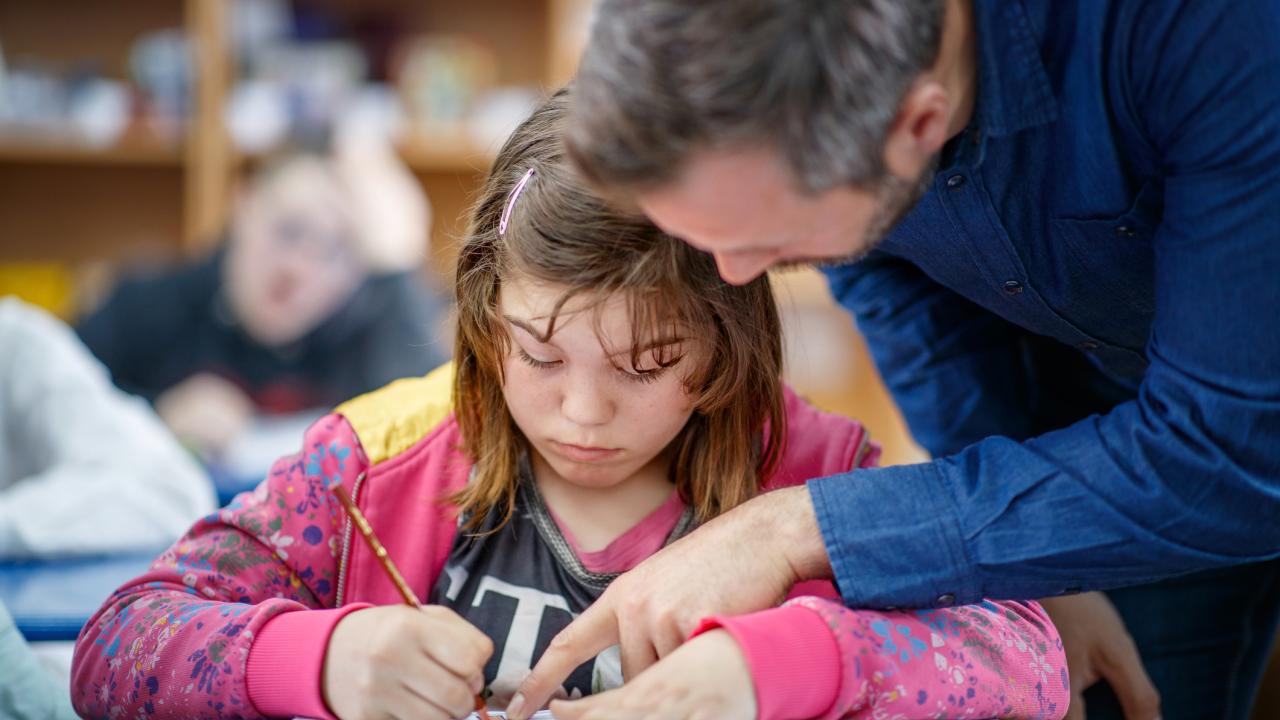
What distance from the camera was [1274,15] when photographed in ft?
2.49

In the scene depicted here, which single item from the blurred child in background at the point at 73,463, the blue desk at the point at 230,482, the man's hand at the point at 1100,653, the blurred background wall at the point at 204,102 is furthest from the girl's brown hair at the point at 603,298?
the blurred background wall at the point at 204,102

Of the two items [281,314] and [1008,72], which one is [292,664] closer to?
[1008,72]

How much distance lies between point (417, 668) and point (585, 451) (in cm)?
23

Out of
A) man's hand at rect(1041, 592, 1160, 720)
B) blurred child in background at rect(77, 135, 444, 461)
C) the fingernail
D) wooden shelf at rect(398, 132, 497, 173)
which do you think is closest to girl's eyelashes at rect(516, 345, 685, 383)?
the fingernail

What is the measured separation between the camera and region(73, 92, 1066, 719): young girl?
84 centimetres

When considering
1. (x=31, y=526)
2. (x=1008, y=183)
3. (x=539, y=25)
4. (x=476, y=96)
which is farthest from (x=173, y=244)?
(x=1008, y=183)

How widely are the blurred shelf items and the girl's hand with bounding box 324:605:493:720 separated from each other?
9.34ft

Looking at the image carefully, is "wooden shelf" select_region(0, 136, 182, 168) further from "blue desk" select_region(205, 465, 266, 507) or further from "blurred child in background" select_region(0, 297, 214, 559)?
"blurred child in background" select_region(0, 297, 214, 559)

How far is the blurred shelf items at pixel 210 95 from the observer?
3707 millimetres

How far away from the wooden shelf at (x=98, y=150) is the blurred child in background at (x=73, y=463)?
210cm

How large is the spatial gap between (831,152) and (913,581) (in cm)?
30

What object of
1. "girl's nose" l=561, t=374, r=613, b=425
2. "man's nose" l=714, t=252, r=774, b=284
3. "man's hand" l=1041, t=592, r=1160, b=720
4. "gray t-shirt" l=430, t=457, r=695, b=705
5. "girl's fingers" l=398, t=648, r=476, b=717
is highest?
"man's nose" l=714, t=252, r=774, b=284

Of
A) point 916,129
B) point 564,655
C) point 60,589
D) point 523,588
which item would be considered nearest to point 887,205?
point 916,129

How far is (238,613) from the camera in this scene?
3.05 feet
